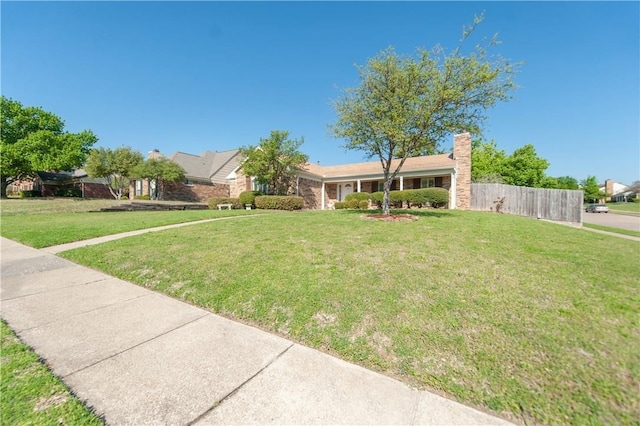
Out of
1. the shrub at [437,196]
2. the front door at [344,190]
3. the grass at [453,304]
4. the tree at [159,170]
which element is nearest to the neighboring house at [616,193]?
the shrub at [437,196]

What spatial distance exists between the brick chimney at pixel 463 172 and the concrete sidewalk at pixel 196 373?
58.5 feet

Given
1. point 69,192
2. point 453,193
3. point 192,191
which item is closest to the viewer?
point 453,193

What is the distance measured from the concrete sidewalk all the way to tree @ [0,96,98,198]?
2723 centimetres

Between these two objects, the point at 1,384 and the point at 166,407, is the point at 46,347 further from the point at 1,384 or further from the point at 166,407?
the point at 166,407

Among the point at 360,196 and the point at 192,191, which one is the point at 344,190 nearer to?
the point at 360,196

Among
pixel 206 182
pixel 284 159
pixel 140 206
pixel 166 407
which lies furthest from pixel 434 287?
pixel 206 182

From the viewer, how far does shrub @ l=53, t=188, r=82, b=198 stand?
32.5 meters

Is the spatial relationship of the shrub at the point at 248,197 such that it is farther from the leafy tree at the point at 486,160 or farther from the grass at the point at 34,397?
the leafy tree at the point at 486,160

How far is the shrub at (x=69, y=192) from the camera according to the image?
3250cm

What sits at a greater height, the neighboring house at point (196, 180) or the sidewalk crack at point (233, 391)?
the neighboring house at point (196, 180)

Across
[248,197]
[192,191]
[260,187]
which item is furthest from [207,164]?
[248,197]

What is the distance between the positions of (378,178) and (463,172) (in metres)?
5.91

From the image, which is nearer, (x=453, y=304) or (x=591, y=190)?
(x=453, y=304)

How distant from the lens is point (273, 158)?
1872 cm
